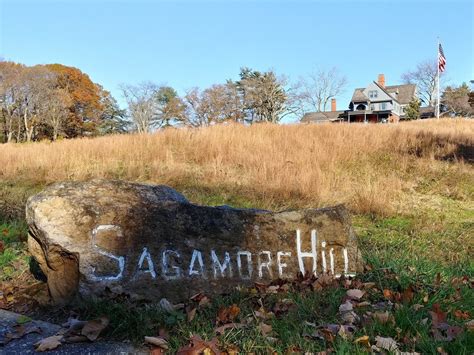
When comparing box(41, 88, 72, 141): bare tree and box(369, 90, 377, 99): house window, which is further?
Answer: box(369, 90, 377, 99): house window

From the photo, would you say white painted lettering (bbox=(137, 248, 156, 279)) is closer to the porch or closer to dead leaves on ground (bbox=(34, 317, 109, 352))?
dead leaves on ground (bbox=(34, 317, 109, 352))

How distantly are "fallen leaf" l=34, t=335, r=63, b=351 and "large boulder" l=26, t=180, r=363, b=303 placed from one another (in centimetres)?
46

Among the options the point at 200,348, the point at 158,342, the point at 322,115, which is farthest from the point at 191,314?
the point at 322,115

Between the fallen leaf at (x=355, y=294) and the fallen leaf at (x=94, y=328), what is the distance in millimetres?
1586

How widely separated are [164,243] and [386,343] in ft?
5.43

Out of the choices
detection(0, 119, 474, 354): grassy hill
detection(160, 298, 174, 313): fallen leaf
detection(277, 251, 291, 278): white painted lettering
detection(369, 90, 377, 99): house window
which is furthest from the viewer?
detection(369, 90, 377, 99): house window

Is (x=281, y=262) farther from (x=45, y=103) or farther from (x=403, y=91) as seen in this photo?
(x=403, y=91)

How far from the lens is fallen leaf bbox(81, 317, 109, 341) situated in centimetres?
241

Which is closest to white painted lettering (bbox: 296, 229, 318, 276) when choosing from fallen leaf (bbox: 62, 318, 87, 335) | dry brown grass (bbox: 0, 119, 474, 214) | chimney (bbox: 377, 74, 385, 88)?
fallen leaf (bbox: 62, 318, 87, 335)

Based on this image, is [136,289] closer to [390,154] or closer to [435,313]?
[435,313]

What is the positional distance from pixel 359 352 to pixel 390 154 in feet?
28.2

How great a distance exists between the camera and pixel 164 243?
9.95 ft

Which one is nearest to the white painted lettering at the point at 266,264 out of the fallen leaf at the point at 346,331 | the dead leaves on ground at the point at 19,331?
the fallen leaf at the point at 346,331

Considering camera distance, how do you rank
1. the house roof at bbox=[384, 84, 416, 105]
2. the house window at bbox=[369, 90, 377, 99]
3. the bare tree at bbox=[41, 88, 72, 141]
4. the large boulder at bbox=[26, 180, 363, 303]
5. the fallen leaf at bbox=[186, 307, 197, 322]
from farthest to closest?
the house roof at bbox=[384, 84, 416, 105] < the house window at bbox=[369, 90, 377, 99] < the bare tree at bbox=[41, 88, 72, 141] < the large boulder at bbox=[26, 180, 363, 303] < the fallen leaf at bbox=[186, 307, 197, 322]
